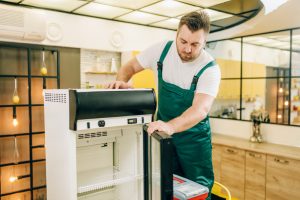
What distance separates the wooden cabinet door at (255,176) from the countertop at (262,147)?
0.10 metres

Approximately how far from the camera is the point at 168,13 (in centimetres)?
431

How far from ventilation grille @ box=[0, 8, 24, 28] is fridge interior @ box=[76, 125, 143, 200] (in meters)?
2.66

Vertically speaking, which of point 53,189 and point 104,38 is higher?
point 104,38

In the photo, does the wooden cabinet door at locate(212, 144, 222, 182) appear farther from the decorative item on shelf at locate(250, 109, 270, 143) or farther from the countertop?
the decorative item on shelf at locate(250, 109, 270, 143)

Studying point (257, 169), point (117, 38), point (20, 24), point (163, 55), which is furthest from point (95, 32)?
point (257, 169)

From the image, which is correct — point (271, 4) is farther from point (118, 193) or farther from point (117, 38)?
point (118, 193)

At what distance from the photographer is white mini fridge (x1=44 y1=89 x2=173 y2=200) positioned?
1.12 m

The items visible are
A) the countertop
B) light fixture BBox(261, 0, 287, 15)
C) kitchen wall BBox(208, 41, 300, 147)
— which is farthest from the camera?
kitchen wall BBox(208, 41, 300, 147)

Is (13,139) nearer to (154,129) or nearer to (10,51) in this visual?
(10,51)

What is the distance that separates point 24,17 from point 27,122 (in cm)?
142

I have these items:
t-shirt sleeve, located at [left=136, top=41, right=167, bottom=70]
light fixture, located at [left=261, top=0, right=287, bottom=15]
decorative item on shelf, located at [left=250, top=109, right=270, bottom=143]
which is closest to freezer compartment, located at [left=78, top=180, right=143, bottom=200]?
t-shirt sleeve, located at [left=136, top=41, right=167, bottom=70]

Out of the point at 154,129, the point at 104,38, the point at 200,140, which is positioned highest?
the point at 104,38

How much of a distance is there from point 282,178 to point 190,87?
274cm

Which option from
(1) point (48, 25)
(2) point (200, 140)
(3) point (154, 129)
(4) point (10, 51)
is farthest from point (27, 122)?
(3) point (154, 129)
